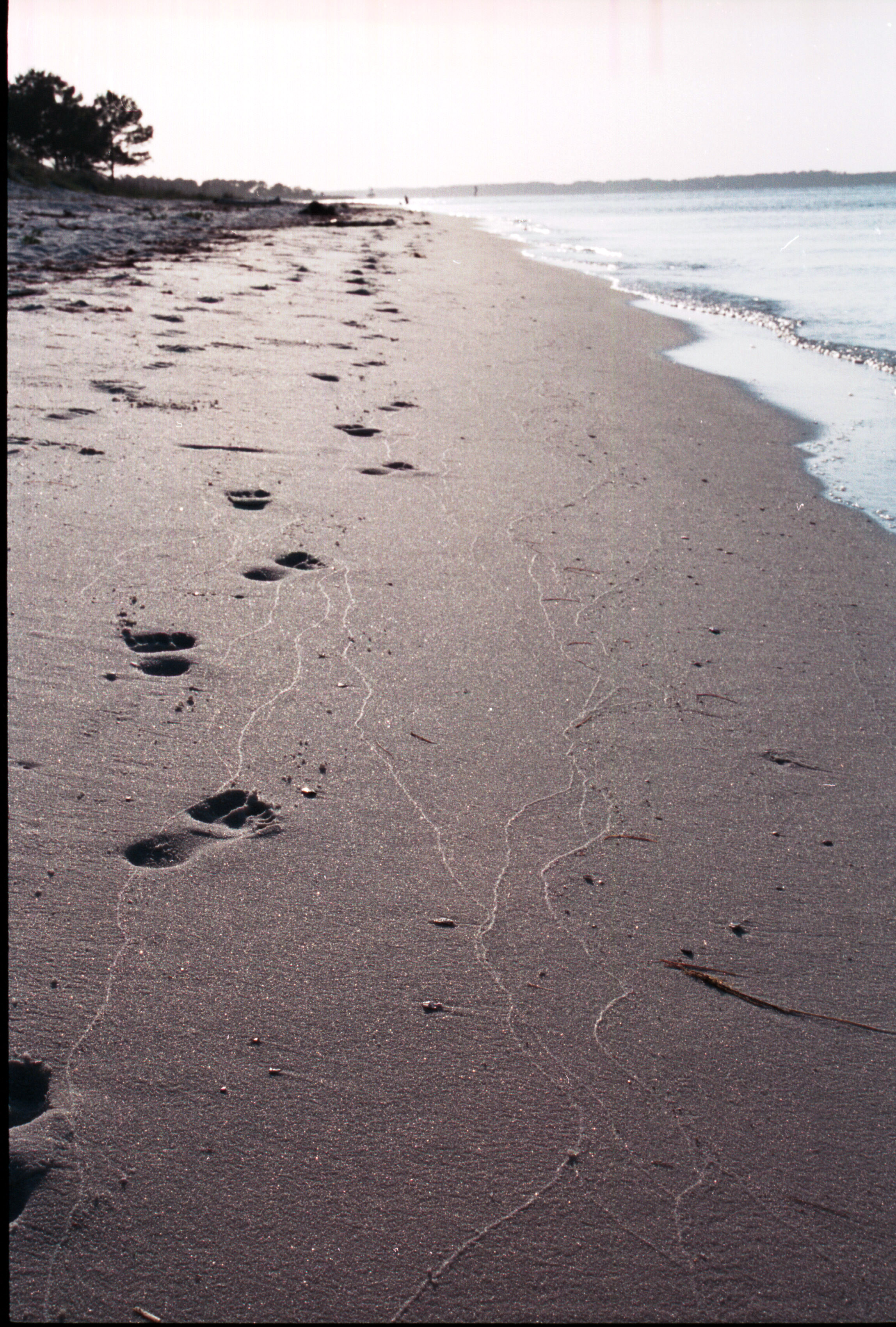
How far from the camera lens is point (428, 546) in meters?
3.18

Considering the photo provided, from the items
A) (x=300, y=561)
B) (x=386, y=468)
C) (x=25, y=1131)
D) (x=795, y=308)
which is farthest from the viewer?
(x=795, y=308)

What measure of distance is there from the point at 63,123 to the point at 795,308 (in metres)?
33.6

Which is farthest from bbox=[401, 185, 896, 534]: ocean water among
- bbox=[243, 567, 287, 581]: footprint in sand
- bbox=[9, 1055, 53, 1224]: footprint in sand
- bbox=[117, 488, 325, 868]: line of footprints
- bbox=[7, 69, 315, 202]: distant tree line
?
bbox=[7, 69, 315, 202]: distant tree line

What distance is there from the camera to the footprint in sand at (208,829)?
1.75 meters

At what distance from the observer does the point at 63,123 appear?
3462 cm

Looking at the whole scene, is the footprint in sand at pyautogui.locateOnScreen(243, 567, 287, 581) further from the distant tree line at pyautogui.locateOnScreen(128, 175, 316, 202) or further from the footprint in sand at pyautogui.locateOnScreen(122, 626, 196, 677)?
the distant tree line at pyautogui.locateOnScreen(128, 175, 316, 202)

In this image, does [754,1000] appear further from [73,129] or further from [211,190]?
[211,190]

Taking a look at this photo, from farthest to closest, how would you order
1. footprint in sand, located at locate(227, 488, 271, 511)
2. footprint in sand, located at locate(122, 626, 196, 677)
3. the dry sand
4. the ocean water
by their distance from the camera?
the ocean water
footprint in sand, located at locate(227, 488, 271, 511)
footprint in sand, located at locate(122, 626, 196, 677)
the dry sand

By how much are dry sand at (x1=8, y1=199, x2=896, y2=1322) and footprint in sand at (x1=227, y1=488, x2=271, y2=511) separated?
0.6 inches

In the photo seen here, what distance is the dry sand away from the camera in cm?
116

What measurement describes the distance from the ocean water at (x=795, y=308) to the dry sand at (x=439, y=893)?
1450 millimetres

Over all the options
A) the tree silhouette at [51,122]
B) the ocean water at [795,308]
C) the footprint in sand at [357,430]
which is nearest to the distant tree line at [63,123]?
the tree silhouette at [51,122]

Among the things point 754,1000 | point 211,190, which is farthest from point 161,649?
point 211,190

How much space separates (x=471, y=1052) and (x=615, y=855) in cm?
56
